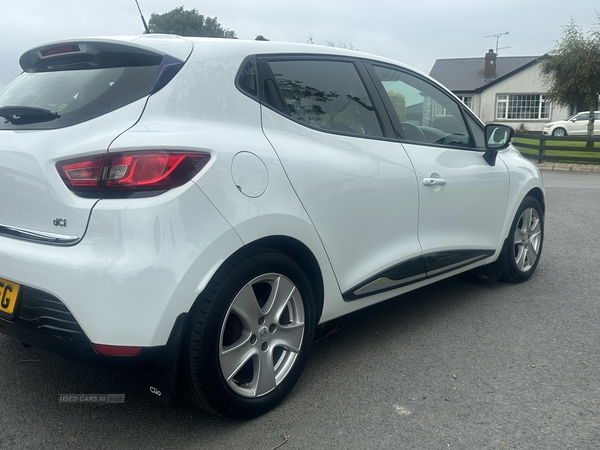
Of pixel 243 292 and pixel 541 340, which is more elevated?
pixel 243 292

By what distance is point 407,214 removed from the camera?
3.42 m

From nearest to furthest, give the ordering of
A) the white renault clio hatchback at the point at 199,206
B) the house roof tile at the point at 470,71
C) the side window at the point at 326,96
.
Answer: the white renault clio hatchback at the point at 199,206, the side window at the point at 326,96, the house roof tile at the point at 470,71

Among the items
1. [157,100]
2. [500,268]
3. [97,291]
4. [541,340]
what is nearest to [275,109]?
[157,100]

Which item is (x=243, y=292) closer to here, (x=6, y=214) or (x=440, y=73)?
(x=6, y=214)

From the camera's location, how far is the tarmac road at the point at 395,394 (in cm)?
258

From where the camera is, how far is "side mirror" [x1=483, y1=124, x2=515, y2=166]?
424 centimetres

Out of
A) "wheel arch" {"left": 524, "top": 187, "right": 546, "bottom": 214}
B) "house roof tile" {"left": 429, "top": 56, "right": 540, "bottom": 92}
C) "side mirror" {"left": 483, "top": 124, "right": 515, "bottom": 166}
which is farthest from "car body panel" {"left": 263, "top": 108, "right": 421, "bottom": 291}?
"house roof tile" {"left": 429, "top": 56, "right": 540, "bottom": 92}

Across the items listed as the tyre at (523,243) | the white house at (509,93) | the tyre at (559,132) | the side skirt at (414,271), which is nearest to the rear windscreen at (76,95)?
the side skirt at (414,271)

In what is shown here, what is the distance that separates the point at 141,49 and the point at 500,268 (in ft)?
11.1

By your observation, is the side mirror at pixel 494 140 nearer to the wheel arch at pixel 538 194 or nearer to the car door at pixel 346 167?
the wheel arch at pixel 538 194

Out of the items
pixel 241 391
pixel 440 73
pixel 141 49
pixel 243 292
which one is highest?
pixel 440 73

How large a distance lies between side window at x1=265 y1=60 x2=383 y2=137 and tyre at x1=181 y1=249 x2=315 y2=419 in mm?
801

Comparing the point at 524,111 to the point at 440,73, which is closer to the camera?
the point at 524,111

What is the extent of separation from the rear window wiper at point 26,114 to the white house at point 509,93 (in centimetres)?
4061
